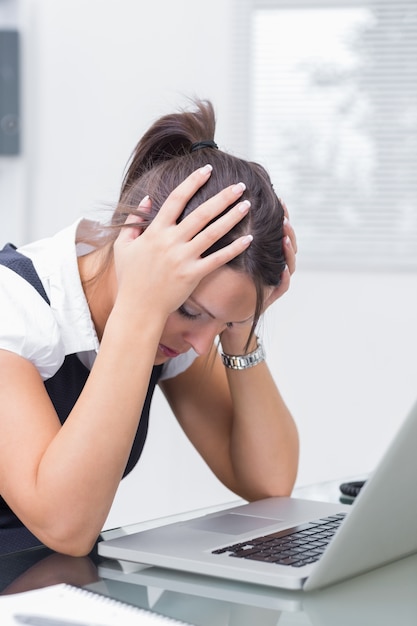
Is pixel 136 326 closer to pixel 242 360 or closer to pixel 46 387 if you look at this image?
pixel 46 387

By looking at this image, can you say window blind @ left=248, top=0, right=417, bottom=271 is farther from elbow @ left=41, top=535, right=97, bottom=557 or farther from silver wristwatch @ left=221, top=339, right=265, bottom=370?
elbow @ left=41, top=535, right=97, bottom=557

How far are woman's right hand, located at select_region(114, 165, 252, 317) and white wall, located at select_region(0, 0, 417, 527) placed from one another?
193 cm

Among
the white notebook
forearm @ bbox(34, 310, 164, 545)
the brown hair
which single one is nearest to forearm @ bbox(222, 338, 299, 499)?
the brown hair

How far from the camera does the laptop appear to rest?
0.79 metres

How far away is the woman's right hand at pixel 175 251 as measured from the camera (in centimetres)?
108

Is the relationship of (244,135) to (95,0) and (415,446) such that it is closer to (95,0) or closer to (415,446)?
(95,0)

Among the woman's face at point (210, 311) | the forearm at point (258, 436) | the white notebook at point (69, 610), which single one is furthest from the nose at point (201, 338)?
the white notebook at point (69, 610)

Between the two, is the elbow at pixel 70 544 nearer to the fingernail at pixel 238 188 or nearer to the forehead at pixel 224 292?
the forehead at pixel 224 292

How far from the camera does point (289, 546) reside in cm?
95

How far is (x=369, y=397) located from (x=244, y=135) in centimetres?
99

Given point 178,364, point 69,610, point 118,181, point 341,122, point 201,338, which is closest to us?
point 69,610

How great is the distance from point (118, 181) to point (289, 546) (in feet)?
7.78

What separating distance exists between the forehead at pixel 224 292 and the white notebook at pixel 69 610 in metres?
0.43

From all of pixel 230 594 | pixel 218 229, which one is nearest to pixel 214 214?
pixel 218 229
